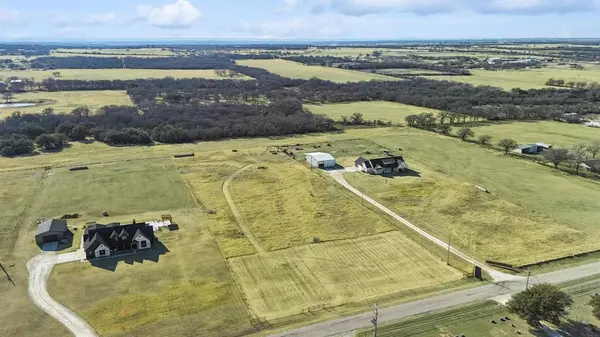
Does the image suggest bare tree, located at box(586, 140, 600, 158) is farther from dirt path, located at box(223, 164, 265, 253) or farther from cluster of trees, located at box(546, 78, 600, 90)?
cluster of trees, located at box(546, 78, 600, 90)

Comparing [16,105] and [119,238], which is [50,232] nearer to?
[119,238]

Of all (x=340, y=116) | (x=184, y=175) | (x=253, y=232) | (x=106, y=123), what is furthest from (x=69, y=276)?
(x=340, y=116)

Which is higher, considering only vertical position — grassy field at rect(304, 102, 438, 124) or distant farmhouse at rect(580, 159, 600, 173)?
grassy field at rect(304, 102, 438, 124)

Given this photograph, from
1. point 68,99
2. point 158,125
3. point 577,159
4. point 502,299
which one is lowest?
point 502,299

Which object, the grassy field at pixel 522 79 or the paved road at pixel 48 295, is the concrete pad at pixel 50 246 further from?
the grassy field at pixel 522 79

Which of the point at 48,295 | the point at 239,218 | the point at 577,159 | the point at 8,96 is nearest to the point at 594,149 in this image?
the point at 577,159

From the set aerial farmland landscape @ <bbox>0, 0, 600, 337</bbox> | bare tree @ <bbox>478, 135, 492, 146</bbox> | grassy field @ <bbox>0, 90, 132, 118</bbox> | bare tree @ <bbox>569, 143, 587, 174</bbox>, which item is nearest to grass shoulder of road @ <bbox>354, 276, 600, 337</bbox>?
aerial farmland landscape @ <bbox>0, 0, 600, 337</bbox>

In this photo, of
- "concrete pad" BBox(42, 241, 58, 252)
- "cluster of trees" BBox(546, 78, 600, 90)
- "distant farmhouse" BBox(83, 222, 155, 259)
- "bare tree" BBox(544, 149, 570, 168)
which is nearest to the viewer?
"distant farmhouse" BBox(83, 222, 155, 259)
